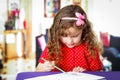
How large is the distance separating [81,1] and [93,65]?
878 millimetres

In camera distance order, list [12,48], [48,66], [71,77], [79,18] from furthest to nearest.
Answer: [12,48] → [79,18] → [48,66] → [71,77]

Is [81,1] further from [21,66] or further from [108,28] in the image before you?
[21,66]

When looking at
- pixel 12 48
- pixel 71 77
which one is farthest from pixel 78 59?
pixel 12 48

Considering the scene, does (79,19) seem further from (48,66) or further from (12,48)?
(12,48)

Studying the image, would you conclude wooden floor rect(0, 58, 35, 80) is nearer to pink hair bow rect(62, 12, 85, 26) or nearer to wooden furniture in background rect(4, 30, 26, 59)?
wooden furniture in background rect(4, 30, 26, 59)

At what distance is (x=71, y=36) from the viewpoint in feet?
4.49

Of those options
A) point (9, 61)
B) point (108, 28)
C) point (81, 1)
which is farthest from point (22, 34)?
point (108, 28)

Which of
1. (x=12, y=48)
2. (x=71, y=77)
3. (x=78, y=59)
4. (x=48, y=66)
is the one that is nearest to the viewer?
(x=71, y=77)

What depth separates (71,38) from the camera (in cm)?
137

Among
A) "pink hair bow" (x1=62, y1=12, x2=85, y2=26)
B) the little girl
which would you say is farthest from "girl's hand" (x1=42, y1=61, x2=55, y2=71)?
"pink hair bow" (x1=62, y1=12, x2=85, y2=26)

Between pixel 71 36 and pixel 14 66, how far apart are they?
3.14 feet

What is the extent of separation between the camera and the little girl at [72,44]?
137 centimetres

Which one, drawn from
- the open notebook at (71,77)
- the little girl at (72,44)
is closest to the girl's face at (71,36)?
the little girl at (72,44)

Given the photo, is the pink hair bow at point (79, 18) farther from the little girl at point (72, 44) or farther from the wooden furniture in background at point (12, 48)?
the wooden furniture in background at point (12, 48)
